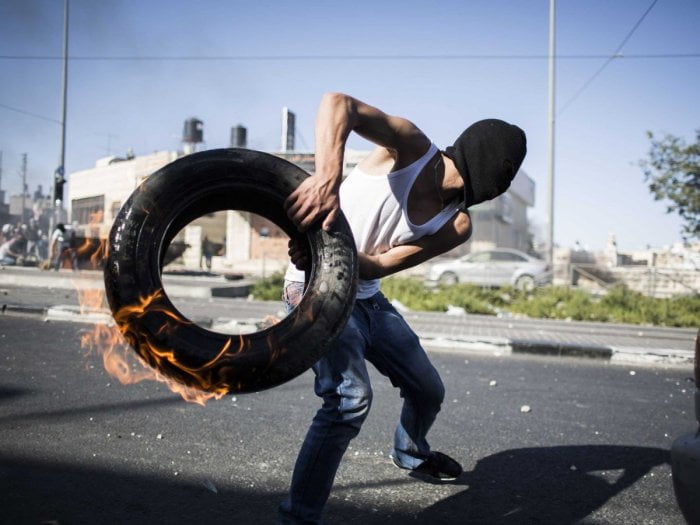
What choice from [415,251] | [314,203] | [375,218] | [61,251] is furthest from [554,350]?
[61,251]

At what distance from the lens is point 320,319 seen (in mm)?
2246

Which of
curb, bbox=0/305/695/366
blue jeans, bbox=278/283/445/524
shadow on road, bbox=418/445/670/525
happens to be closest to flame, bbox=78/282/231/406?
blue jeans, bbox=278/283/445/524

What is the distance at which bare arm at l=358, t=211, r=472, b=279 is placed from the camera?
257cm

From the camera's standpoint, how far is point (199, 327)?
89.8 inches

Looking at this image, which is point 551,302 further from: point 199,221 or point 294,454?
point 199,221

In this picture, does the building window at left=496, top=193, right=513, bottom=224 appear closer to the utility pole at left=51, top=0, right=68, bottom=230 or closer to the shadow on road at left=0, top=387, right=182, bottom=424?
the utility pole at left=51, top=0, right=68, bottom=230

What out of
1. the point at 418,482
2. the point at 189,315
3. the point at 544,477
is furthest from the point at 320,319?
the point at 189,315

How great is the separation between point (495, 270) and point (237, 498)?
A: 1889cm

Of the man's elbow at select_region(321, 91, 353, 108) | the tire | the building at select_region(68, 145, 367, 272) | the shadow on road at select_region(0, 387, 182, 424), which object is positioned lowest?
the shadow on road at select_region(0, 387, 182, 424)

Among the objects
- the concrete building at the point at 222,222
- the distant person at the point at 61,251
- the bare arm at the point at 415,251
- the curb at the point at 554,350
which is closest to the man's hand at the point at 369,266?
the bare arm at the point at 415,251

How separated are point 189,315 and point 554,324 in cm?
700

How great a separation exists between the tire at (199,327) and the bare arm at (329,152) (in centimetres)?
6

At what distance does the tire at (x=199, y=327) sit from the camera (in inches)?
86.5

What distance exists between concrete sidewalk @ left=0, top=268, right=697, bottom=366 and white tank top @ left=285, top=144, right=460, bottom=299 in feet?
19.4
